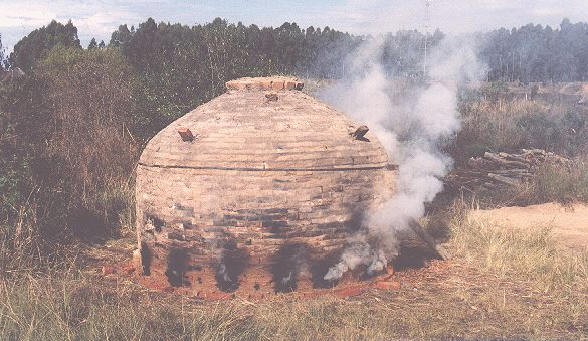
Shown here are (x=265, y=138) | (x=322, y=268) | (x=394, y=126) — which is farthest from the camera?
(x=394, y=126)

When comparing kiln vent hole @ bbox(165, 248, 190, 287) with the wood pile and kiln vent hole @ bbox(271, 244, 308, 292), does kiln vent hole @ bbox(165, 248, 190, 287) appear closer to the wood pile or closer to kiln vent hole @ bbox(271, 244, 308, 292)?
kiln vent hole @ bbox(271, 244, 308, 292)

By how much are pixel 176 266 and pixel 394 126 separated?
8.23m

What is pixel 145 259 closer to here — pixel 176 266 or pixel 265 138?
pixel 176 266

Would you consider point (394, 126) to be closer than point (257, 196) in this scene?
No

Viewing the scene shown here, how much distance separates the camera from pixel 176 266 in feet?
22.3

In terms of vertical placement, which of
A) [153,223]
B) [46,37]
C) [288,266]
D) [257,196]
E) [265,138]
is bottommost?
[288,266]

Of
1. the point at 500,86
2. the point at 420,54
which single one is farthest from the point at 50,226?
the point at 500,86

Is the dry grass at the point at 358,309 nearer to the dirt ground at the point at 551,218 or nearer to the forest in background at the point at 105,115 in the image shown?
the forest in background at the point at 105,115

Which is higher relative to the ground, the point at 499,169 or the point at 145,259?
the point at 145,259

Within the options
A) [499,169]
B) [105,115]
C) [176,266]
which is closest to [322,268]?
[176,266]

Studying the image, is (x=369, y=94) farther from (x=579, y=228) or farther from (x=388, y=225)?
(x=579, y=228)

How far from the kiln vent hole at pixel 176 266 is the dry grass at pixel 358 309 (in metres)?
0.26

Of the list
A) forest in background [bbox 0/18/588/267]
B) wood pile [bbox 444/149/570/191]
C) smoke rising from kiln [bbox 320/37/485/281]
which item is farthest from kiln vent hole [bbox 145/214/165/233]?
wood pile [bbox 444/149/570/191]

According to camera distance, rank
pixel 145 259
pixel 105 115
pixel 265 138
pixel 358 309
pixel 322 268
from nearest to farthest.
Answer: pixel 358 309 < pixel 265 138 < pixel 322 268 < pixel 145 259 < pixel 105 115
